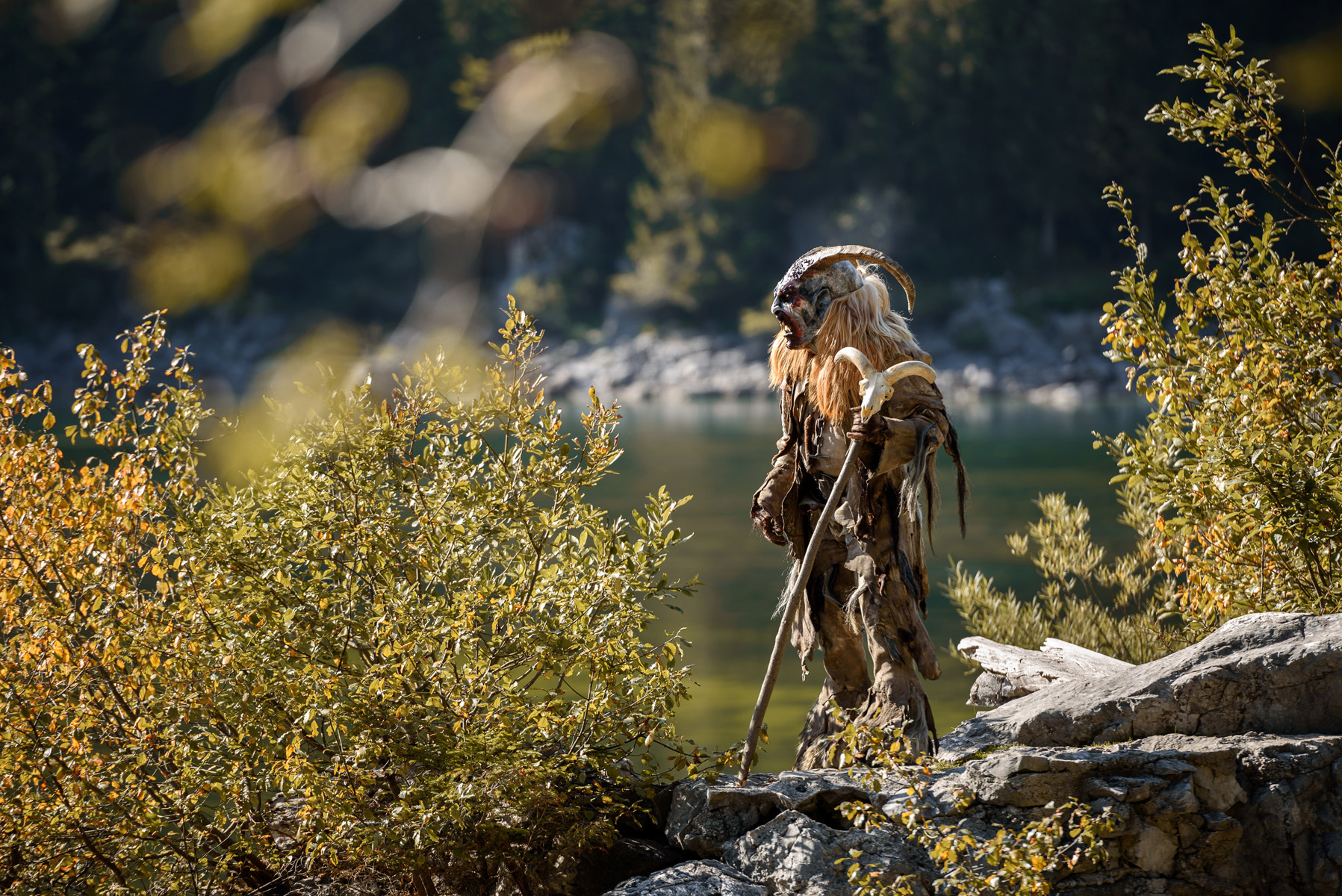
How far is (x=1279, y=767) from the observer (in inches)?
141

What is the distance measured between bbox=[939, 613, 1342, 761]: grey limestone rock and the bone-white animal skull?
1297 millimetres

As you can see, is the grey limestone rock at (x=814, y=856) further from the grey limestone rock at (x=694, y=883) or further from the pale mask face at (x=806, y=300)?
the pale mask face at (x=806, y=300)

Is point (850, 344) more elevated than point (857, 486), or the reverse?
point (850, 344)

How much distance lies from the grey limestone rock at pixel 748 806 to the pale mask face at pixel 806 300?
6.15 feet

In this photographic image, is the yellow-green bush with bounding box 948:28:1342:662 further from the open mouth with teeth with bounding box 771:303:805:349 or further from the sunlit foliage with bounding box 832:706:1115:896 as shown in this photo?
the sunlit foliage with bounding box 832:706:1115:896

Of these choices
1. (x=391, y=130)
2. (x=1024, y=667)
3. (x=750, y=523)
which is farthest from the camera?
(x=750, y=523)

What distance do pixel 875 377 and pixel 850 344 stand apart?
0.73 metres

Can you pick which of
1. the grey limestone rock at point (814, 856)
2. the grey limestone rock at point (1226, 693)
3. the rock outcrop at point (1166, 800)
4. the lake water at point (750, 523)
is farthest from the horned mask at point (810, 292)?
the grey limestone rock at point (814, 856)

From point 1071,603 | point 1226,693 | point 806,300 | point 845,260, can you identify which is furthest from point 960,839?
point 1071,603

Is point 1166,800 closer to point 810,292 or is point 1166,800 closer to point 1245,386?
point 1245,386

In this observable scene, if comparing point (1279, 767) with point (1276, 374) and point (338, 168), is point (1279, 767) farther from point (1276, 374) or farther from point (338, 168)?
point (338, 168)

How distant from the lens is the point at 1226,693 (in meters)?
3.80

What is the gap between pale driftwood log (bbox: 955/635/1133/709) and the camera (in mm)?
5512

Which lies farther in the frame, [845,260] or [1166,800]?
[845,260]
